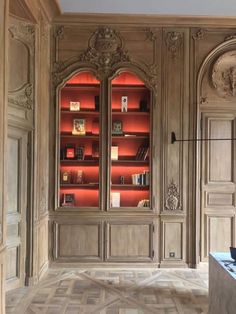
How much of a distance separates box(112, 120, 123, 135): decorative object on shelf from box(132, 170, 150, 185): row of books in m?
0.73

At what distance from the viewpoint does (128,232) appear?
5887mm

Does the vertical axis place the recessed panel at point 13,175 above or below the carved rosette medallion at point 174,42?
below

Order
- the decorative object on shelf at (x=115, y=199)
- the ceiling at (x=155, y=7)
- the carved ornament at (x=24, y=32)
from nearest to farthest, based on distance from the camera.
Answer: the carved ornament at (x=24, y=32) → the ceiling at (x=155, y=7) → the decorative object on shelf at (x=115, y=199)

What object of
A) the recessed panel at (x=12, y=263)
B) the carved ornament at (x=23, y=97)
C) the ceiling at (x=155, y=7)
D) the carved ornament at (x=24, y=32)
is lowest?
the recessed panel at (x=12, y=263)

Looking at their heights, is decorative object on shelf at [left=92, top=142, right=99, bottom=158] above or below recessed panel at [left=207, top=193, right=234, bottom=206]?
above

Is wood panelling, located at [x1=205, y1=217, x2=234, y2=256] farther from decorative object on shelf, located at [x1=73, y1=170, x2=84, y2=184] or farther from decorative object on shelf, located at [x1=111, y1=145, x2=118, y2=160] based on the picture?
decorative object on shelf, located at [x1=73, y1=170, x2=84, y2=184]

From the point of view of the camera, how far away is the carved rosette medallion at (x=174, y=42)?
233 inches

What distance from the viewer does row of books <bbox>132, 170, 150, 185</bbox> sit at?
597cm

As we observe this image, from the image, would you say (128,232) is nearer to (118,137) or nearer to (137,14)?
(118,137)

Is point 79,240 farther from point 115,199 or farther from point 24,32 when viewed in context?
point 24,32

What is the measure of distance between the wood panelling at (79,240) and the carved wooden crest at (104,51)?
2.42 meters

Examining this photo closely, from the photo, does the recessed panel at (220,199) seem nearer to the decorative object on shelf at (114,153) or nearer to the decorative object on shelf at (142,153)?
the decorative object on shelf at (142,153)

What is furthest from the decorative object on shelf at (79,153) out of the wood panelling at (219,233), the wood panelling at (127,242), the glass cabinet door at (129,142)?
the wood panelling at (219,233)

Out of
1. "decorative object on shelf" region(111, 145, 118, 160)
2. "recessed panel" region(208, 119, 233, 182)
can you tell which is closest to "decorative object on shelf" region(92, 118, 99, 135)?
"decorative object on shelf" region(111, 145, 118, 160)
